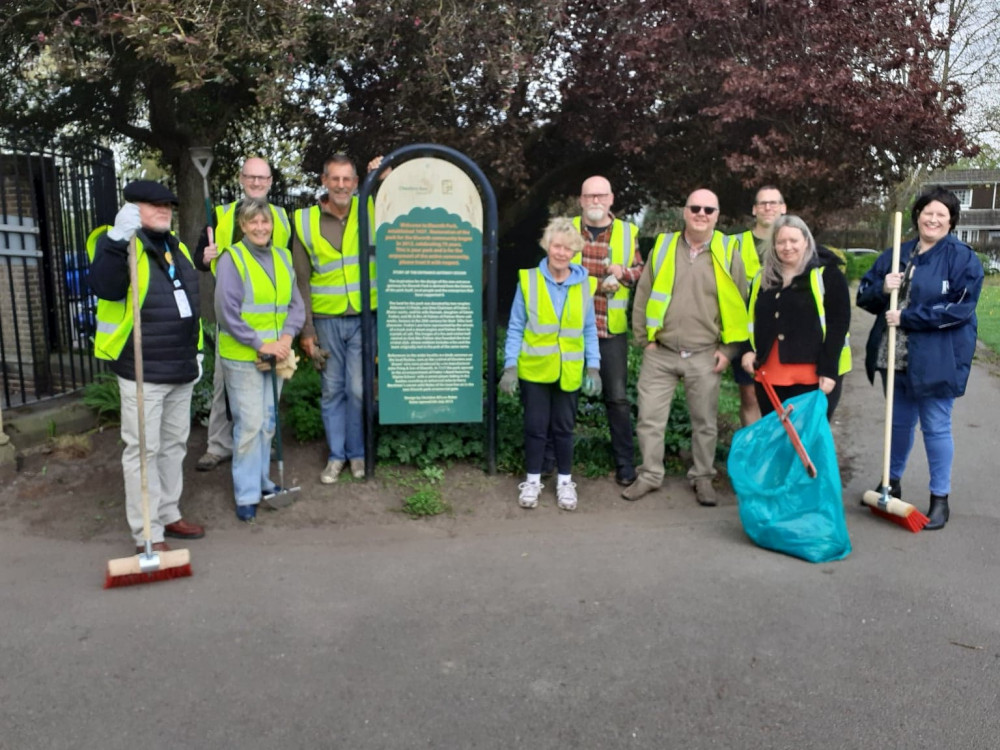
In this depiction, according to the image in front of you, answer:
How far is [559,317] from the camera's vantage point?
539 centimetres

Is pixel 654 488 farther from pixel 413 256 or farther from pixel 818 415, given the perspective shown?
pixel 413 256

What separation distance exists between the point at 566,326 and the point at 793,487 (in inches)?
64.5

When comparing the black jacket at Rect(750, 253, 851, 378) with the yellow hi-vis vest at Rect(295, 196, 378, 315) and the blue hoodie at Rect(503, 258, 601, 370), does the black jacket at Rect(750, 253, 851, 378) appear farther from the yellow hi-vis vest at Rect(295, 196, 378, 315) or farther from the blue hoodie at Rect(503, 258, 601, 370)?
the yellow hi-vis vest at Rect(295, 196, 378, 315)

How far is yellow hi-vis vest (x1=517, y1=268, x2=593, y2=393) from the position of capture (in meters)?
5.38

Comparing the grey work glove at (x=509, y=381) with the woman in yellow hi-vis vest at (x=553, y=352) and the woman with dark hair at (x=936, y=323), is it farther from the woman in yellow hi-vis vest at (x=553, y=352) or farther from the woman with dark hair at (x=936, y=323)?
the woman with dark hair at (x=936, y=323)

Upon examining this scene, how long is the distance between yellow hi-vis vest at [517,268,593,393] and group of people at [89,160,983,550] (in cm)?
1

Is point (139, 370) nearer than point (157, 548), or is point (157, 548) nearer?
point (139, 370)

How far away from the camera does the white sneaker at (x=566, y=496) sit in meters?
5.51

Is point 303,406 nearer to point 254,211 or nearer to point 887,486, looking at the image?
point 254,211

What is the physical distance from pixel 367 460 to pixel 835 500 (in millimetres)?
2918

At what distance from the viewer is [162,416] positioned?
4758mm

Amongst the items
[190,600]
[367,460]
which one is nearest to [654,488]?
[367,460]

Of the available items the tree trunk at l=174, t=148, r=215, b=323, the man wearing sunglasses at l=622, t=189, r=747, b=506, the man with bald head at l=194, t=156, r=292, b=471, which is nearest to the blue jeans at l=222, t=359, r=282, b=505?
the man with bald head at l=194, t=156, r=292, b=471

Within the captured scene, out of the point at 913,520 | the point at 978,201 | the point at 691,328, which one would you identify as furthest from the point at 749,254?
the point at 978,201
